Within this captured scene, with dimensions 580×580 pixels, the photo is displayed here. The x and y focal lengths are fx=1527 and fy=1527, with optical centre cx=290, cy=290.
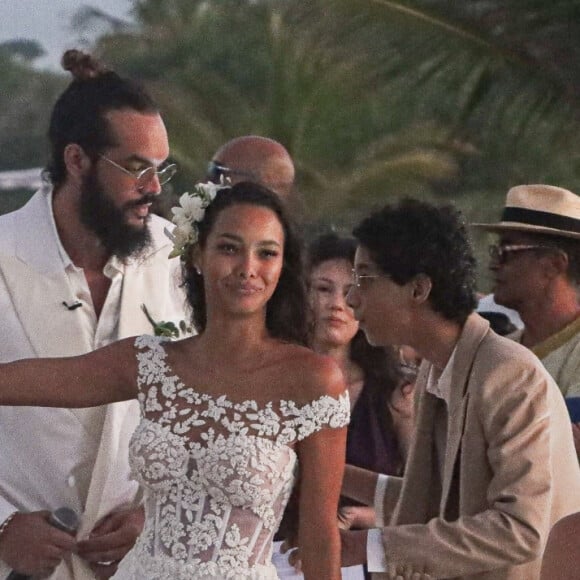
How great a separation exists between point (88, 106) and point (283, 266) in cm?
123

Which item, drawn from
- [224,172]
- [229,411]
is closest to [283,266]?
[229,411]

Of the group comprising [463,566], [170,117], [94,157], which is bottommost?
[463,566]

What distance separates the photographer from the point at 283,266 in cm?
399

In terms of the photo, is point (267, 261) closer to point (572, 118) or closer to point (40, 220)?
point (40, 220)

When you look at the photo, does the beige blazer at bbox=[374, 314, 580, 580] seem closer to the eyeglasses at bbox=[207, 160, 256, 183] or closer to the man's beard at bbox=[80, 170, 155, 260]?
the man's beard at bbox=[80, 170, 155, 260]

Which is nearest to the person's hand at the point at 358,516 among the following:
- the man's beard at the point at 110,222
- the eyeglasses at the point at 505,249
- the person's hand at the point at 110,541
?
the person's hand at the point at 110,541

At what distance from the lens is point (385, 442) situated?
5.70m

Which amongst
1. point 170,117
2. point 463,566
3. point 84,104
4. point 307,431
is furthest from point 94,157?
point 170,117

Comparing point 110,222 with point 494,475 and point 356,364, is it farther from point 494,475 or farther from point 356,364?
point 356,364

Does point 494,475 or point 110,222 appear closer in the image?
point 494,475

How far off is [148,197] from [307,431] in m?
1.27

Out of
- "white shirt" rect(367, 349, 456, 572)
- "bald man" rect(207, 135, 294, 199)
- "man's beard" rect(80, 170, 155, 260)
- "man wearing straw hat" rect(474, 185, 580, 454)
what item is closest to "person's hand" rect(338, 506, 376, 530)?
"white shirt" rect(367, 349, 456, 572)

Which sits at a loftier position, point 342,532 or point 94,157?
point 94,157

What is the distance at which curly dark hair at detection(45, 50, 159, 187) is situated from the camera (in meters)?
4.86
